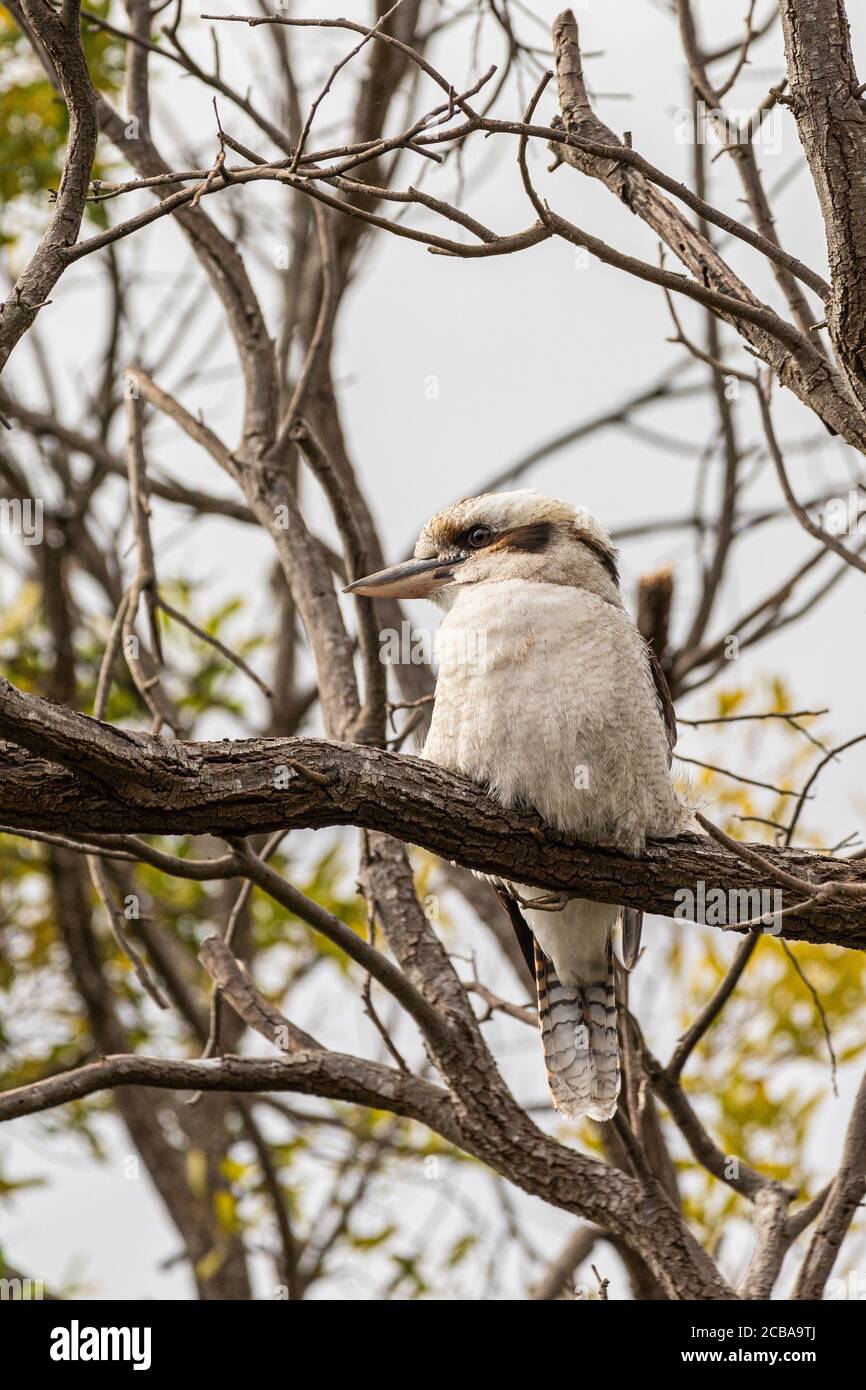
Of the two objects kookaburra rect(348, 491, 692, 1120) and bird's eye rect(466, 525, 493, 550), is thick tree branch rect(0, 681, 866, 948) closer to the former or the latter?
kookaburra rect(348, 491, 692, 1120)

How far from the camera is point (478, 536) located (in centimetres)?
321

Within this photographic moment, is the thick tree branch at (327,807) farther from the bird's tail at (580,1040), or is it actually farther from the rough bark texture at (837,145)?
the rough bark texture at (837,145)

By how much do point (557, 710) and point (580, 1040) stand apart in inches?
34.5

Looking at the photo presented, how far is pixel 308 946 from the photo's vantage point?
557cm

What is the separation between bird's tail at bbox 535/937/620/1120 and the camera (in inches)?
126

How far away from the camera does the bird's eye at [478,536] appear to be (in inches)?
126

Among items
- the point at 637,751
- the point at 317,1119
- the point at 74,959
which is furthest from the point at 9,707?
the point at 317,1119

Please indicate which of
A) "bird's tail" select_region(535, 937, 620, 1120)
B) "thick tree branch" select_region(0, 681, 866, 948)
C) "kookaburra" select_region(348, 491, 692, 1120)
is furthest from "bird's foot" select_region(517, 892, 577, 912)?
"bird's tail" select_region(535, 937, 620, 1120)

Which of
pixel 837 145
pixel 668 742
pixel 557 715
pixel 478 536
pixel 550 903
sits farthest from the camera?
pixel 478 536

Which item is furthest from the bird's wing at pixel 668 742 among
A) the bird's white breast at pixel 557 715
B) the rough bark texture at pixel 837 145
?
the rough bark texture at pixel 837 145

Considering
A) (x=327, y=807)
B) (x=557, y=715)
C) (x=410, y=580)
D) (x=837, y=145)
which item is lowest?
(x=327, y=807)

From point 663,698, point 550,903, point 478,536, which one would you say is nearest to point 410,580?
point 478,536

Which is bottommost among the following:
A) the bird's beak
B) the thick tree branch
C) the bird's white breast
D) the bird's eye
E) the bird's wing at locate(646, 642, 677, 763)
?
the thick tree branch

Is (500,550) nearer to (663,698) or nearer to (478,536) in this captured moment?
(478,536)
